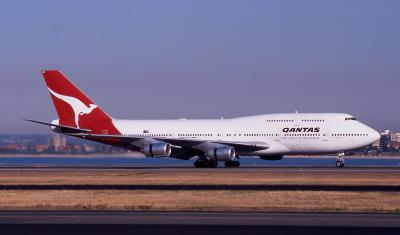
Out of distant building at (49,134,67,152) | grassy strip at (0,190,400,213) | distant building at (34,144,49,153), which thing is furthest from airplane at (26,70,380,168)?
distant building at (34,144,49,153)

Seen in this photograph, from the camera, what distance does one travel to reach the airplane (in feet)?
231

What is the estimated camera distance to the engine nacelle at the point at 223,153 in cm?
6881

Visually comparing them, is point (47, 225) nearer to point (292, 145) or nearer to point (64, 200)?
point (64, 200)

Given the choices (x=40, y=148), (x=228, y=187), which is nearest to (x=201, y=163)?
(x=228, y=187)

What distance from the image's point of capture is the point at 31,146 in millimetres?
140125

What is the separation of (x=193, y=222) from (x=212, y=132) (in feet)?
161

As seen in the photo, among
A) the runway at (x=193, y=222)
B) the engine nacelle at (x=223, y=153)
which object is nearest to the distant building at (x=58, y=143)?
the engine nacelle at (x=223, y=153)

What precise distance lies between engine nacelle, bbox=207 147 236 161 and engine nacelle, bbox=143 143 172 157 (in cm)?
354

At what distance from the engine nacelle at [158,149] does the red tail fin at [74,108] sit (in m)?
7.97

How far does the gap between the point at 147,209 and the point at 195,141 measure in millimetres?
40469

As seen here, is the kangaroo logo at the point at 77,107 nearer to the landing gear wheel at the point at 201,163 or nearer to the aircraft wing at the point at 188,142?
the aircraft wing at the point at 188,142

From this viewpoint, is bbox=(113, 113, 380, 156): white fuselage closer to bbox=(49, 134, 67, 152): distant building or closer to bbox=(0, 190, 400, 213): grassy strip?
bbox=(0, 190, 400, 213): grassy strip

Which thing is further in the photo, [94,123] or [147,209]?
[94,123]

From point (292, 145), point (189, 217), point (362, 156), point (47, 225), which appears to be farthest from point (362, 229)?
point (362, 156)
